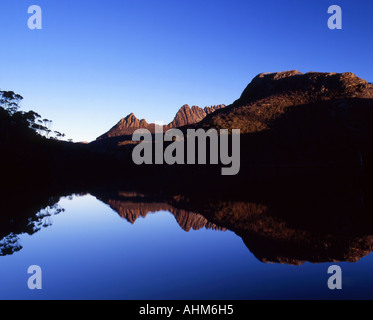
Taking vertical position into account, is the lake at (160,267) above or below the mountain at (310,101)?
below

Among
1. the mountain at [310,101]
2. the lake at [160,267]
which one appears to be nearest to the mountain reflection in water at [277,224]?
the lake at [160,267]

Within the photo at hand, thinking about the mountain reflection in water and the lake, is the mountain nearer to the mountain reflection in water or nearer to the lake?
the mountain reflection in water

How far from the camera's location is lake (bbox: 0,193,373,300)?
7000mm

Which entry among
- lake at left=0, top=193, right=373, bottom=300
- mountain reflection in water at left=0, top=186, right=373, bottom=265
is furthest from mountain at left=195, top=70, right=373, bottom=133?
lake at left=0, top=193, right=373, bottom=300

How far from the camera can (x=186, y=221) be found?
15.6 m

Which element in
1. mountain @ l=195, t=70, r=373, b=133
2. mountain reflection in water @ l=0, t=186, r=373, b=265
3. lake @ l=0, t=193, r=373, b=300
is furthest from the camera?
mountain @ l=195, t=70, r=373, b=133

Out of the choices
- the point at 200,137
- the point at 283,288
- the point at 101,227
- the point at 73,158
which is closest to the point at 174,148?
the point at 200,137

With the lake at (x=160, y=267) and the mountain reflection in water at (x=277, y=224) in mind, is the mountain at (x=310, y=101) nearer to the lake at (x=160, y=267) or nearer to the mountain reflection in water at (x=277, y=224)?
the mountain reflection in water at (x=277, y=224)

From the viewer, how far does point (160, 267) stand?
894cm

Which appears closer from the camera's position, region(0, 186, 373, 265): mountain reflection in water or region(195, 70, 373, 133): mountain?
region(0, 186, 373, 265): mountain reflection in water

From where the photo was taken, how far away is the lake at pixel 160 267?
700 centimetres
